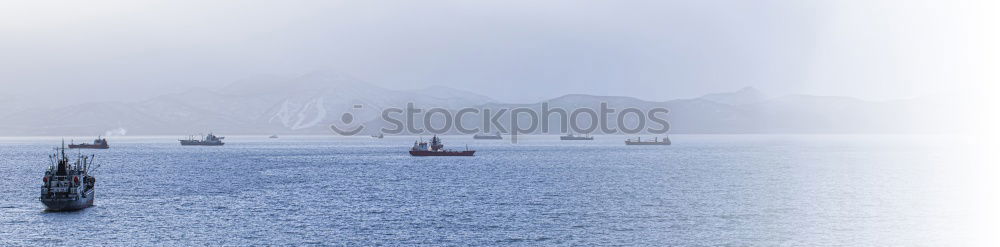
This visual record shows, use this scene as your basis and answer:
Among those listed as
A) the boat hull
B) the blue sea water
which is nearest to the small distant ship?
the boat hull

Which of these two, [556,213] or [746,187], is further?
[746,187]

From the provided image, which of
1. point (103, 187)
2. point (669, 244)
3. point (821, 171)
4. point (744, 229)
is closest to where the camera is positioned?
point (669, 244)

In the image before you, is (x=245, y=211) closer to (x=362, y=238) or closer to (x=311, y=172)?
(x=362, y=238)

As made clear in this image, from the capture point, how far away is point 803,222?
268 feet

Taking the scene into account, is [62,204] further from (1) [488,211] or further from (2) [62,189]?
(1) [488,211]

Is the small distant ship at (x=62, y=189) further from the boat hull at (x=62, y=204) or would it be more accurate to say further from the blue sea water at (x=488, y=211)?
the blue sea water at (x=488, y=211)

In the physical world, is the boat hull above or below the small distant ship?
below

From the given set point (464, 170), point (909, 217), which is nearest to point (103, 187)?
point (464, 170)

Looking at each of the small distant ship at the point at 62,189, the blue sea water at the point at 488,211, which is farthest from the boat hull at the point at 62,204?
the blue sea water at the point at 488,211

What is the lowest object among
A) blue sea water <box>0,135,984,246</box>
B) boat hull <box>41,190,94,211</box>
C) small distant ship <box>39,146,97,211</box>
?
blue sea water <box>0,135,984,246</box>

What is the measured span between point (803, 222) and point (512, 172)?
7997 cm

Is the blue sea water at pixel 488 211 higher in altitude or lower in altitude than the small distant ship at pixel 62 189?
lower

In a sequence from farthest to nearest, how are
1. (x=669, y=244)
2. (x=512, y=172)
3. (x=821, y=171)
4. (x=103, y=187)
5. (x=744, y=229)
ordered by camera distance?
(x=821, y=171) → (x=512, y=172) → (x=103, y=187) → (x=744, y=229) → (x=669, y=244)

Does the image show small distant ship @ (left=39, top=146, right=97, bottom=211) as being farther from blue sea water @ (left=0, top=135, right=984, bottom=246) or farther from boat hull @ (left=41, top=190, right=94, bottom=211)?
blue sea water @ (left=0, top=135, right=984, bottom=246)
